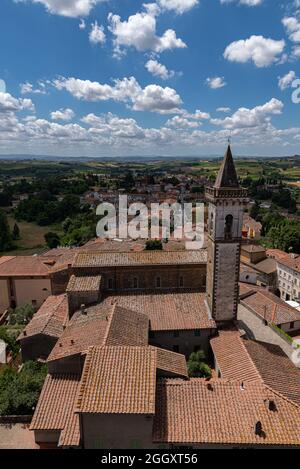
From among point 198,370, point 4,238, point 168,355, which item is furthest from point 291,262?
point 4,238

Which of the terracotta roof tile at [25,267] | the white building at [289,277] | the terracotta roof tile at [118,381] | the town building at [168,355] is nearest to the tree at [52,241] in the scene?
the terracotta roof tile at [25,267]

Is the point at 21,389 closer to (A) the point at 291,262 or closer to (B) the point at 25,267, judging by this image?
(B) the point at 25,267

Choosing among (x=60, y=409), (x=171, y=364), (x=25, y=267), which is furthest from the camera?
(x=25, y=267)

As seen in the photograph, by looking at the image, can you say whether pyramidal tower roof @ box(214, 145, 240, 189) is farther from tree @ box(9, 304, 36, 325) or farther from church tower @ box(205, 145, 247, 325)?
tree @ box(9, 304, 36, 325)

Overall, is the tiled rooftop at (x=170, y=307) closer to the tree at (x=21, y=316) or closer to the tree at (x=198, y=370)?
the tree at (x=198, y=370)

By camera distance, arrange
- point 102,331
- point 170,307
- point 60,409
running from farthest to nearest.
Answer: point 170,307
point 102,331
point 60,409

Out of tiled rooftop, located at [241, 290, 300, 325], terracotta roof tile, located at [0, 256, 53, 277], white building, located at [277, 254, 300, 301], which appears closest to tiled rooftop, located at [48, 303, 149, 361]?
tiled rooftop, located at [241, 290, 300, 325]
